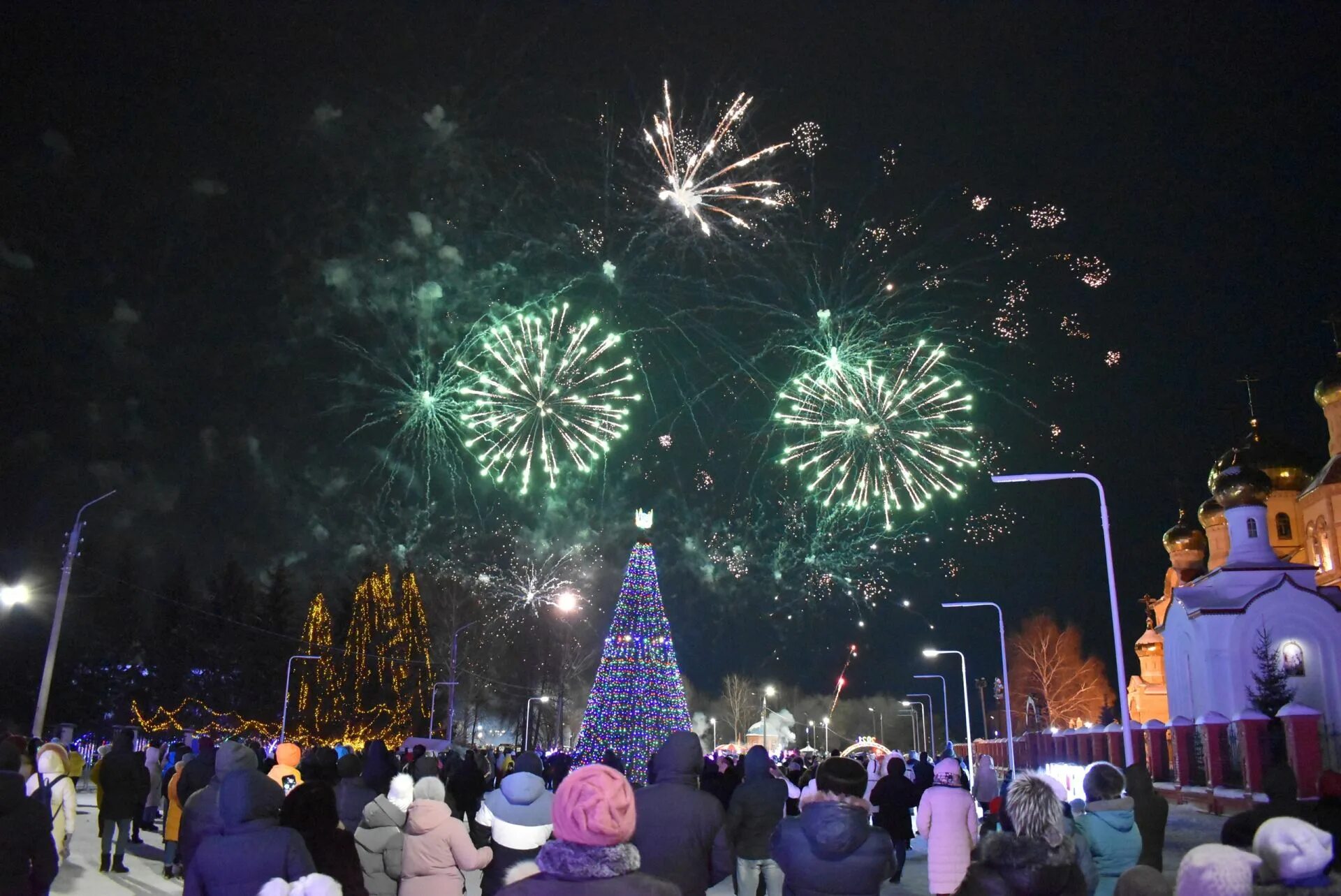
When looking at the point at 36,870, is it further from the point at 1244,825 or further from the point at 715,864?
the point at 1244,825

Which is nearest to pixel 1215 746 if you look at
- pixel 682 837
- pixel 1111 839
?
pixel 1111 839

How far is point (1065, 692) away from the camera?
89.7m

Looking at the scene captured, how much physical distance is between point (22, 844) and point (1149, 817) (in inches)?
307

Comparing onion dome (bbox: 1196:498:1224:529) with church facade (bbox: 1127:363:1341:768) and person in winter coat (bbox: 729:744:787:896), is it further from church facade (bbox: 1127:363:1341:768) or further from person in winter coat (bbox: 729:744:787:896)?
person in winter coat (bbox: 729:744:787:896)

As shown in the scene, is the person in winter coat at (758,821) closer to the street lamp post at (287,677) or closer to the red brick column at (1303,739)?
the red brick column at (1303,739)

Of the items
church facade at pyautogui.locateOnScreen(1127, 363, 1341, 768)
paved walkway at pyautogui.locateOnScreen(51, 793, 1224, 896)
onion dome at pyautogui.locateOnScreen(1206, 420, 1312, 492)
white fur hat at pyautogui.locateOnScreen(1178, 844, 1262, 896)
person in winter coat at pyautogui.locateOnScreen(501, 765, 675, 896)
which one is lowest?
paved walkway at pyautogui.locateOnScreen(51, 793, 1224, 896)

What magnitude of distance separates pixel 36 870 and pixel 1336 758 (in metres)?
30.8

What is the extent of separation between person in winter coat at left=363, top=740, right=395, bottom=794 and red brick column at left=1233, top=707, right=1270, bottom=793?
24313mm

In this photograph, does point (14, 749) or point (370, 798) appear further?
point (370, 798)

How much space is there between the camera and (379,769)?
1061 centimetres

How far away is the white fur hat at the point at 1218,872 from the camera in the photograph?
4.32 metres

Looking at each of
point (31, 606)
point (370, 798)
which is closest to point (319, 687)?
point (31, 606)

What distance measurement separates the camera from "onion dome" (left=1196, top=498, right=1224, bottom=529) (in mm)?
57344

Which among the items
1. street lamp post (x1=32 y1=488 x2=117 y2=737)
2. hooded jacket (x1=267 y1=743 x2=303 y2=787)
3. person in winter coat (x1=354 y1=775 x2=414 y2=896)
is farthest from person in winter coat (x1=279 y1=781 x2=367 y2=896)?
street lamp post (x1=32 y1=488 x2=117 y2=737)
